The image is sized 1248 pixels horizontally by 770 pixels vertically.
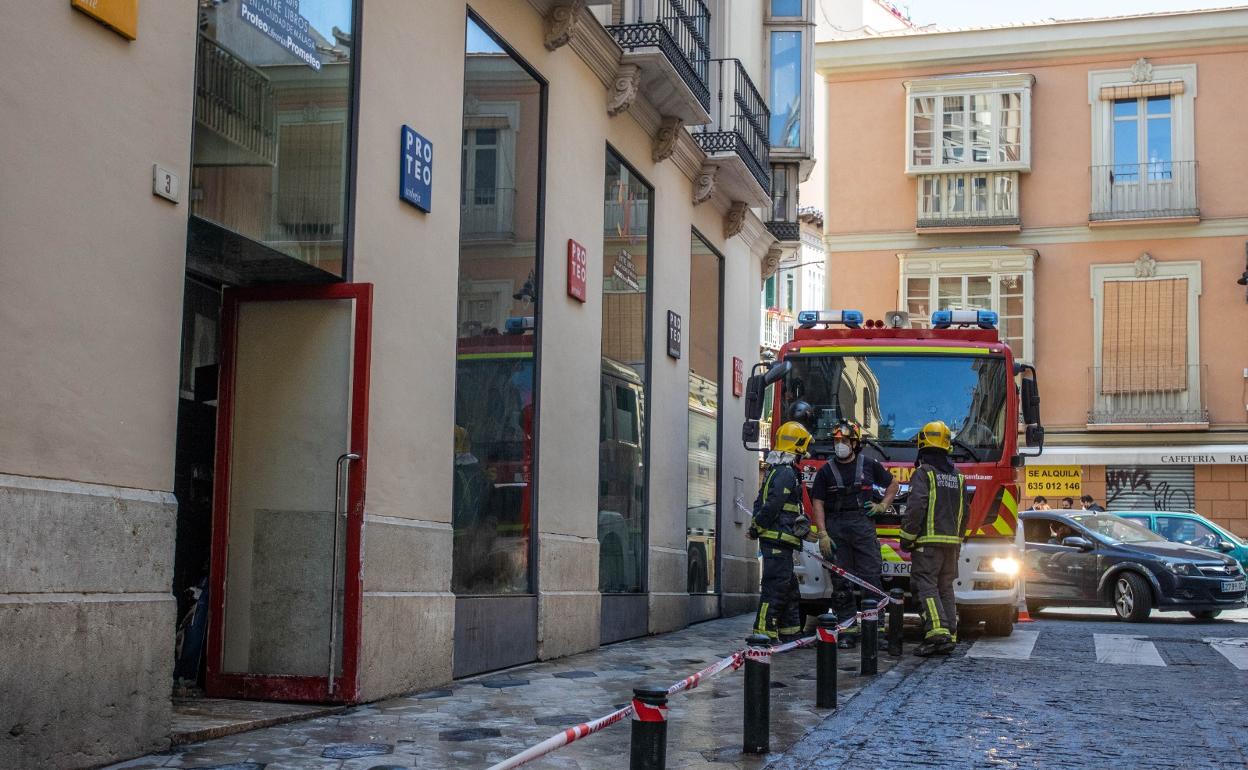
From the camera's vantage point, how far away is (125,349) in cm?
645

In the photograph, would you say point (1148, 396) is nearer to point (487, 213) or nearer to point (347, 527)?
point (487, 213)

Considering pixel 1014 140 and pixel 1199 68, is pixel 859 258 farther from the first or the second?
pixel 1199 68

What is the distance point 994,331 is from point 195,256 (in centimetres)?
902

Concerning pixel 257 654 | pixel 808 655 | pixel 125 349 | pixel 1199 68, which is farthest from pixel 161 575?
pixel 1199 68

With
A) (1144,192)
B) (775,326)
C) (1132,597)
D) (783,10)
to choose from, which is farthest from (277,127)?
(775,326)

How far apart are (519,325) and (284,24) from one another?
3741 mm

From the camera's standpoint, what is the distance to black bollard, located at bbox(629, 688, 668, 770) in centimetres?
473

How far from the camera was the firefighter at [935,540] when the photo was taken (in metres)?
11.9

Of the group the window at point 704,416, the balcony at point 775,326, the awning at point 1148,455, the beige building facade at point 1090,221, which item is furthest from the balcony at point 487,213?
the balcony at point 775,326

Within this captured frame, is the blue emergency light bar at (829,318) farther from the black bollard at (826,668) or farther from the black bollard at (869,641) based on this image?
the black bollard at (826,668)

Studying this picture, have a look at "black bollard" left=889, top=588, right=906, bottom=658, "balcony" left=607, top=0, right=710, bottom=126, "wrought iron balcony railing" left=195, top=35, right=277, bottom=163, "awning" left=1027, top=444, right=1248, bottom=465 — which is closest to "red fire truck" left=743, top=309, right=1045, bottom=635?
"black bollard" left=889, top=588, right=906, bottom=658

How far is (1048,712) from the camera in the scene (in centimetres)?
869

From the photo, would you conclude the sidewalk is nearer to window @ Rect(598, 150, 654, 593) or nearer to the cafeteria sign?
window @ Rect(598, 150, 654, 593)

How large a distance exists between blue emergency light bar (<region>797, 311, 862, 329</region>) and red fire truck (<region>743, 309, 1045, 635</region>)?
42 mm
